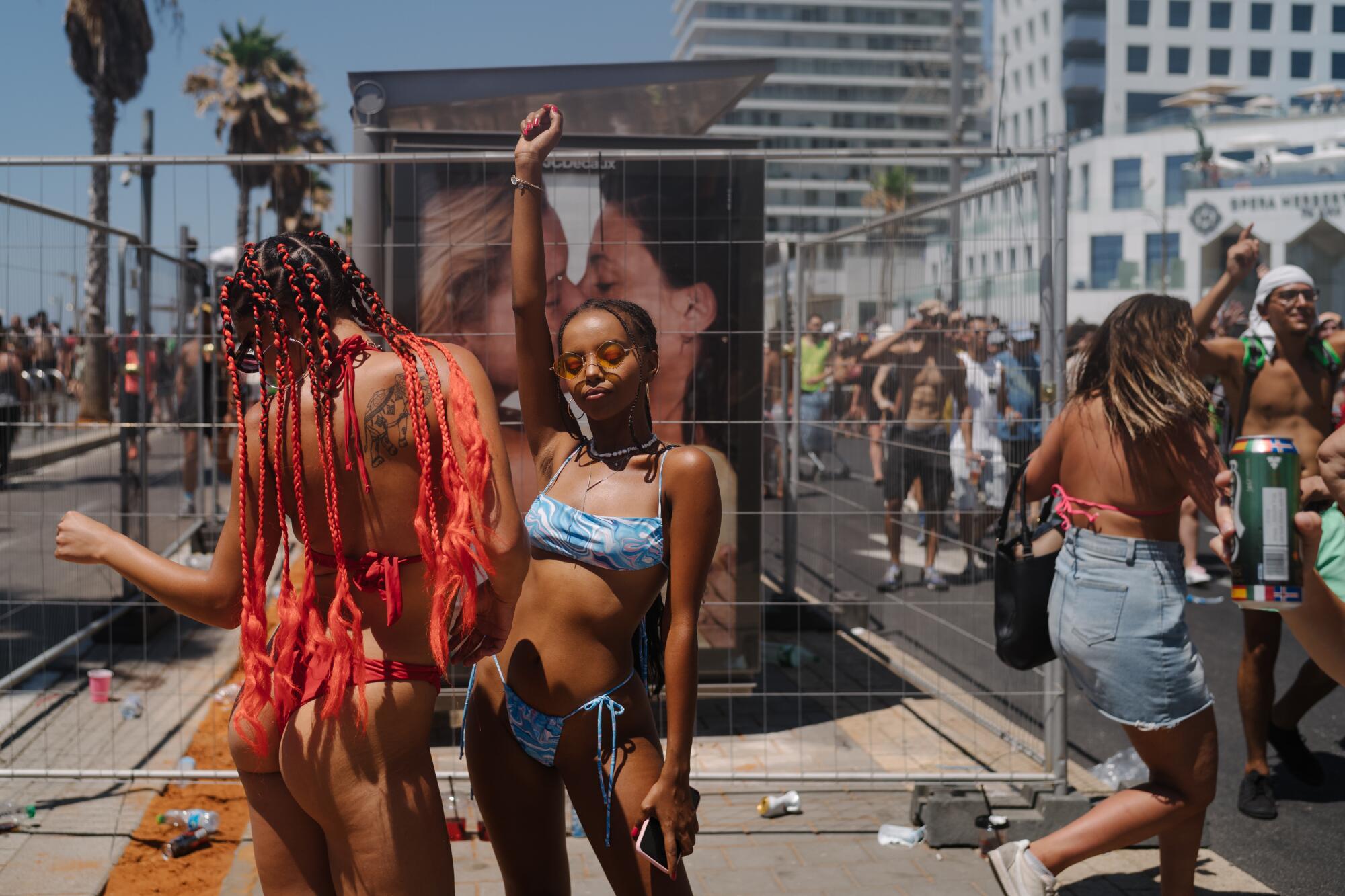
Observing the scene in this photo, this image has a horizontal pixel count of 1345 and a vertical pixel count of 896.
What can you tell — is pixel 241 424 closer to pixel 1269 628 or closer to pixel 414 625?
pixel 414 625

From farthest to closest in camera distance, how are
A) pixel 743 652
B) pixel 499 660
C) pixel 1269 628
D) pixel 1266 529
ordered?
pixel 743 652, pixel 1269 628, pixel 1266 529, pixel 499 660

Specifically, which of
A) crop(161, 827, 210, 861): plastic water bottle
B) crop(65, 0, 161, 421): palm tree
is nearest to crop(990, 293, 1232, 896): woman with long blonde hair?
crop(161, 827, 210, 861): plastic water bottle

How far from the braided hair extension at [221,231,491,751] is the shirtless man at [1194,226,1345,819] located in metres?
4.00

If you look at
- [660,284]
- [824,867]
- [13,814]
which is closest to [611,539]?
[824,867]

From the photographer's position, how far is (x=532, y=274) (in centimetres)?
322

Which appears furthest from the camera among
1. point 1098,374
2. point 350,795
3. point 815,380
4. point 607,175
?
point 815,380

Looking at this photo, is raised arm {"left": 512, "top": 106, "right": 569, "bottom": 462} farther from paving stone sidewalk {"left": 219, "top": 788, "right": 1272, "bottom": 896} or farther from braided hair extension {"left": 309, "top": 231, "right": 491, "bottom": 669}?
paving stone sidewalk {"left": 219, "top": 788, "right": 1272, "bottom": 896}

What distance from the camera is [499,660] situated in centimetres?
310

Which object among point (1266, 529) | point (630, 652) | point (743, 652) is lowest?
point (743, 652)

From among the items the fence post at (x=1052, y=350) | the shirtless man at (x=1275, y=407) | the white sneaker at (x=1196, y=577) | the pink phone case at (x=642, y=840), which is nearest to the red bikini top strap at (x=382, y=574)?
the pink phone case at (x=642, y=840)

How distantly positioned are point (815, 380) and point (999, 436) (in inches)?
210

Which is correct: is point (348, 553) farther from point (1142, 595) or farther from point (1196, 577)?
point (1196, 577)

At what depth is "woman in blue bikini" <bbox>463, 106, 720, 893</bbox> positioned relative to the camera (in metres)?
2.94

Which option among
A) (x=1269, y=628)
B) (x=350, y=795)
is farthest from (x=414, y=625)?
(x=1269, y=628)
